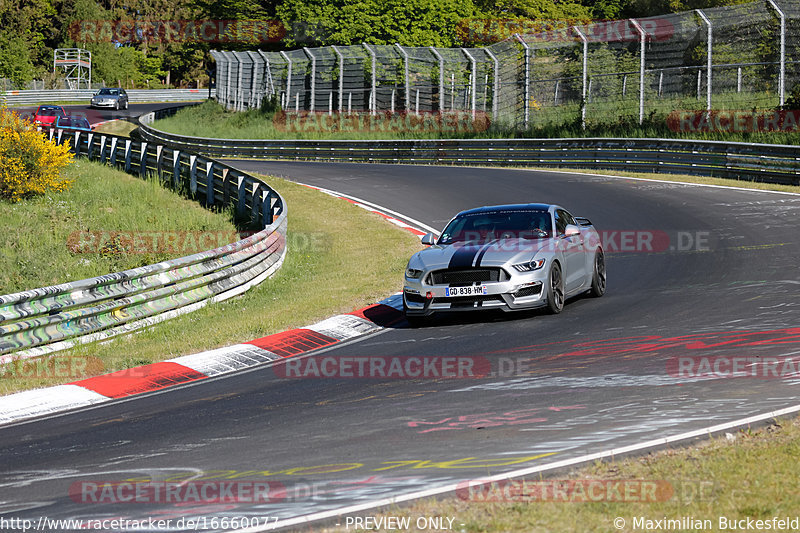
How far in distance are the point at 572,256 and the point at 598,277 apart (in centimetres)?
103

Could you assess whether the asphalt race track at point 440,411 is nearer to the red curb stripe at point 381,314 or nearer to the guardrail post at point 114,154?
the red curb stripe at point 381,314

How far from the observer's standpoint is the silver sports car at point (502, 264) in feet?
38.0

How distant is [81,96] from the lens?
3182 inches

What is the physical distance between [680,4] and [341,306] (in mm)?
48892

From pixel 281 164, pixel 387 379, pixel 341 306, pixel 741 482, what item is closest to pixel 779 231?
pixel 341 306

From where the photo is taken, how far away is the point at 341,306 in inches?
530

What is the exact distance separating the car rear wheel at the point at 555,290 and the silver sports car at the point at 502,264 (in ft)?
0.04

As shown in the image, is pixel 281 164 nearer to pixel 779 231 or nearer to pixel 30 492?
pixel 779 231

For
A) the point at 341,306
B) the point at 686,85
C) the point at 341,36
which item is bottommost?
the point at 341,306

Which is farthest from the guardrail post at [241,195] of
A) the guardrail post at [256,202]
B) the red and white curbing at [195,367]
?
the red and white curbing at [195,367]

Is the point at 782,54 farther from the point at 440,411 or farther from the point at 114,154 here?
the point at 440,411

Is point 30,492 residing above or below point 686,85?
below

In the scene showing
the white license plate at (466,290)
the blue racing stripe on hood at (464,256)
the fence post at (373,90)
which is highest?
the fence post at (373,90)

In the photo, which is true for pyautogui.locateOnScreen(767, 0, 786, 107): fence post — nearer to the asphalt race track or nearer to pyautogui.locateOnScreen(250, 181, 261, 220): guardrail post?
the asphalt race track
